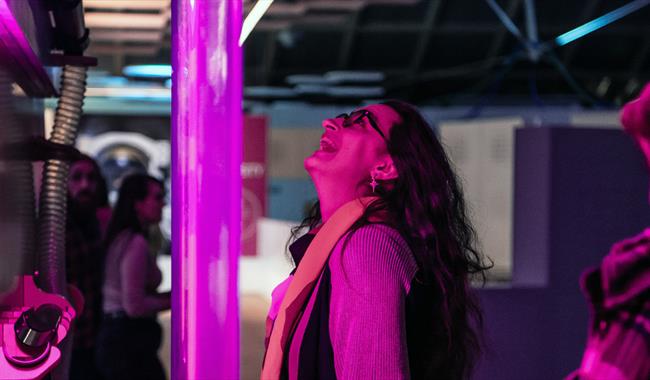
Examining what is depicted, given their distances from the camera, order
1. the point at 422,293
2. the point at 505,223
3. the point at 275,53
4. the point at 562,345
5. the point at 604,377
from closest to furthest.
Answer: the point at 604,377, the point at 422,293, the point at 562,345, the point at 505,223, the point at 275,53

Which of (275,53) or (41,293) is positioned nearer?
(41,293)

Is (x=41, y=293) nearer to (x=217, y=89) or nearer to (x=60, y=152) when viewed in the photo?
(x=60, y=152)

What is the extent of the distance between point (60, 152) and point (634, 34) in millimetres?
14260

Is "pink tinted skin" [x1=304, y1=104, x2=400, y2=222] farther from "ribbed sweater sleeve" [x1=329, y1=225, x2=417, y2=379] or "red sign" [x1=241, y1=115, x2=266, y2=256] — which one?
"red sign" [x1=241, y1=115, x2=266, y2=256]

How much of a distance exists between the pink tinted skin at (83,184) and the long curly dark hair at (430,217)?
2370 mm

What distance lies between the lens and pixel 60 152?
187 cm

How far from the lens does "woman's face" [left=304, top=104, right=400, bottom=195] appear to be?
6.14 feet

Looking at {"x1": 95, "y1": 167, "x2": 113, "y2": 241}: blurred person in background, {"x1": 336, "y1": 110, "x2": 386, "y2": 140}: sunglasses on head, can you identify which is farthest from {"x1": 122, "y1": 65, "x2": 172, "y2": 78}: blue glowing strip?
{"x1": 336, "y1": 110, "x2": 386, "y2": 140}: sunglasses on head

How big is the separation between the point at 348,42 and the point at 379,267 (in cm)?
1286

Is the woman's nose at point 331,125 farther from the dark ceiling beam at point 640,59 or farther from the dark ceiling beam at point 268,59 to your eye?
the dark ceiling beam at point 640,59

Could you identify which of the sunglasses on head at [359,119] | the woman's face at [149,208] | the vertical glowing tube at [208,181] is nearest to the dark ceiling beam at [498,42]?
the woman's face at [149,208]

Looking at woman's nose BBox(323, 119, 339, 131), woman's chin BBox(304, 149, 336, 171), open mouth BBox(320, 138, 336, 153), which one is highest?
woman's nose BBox(323, 119, 339, 131)

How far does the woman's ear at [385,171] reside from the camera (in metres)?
1.88

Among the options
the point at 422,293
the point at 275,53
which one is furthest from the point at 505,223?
the point at 275,53
